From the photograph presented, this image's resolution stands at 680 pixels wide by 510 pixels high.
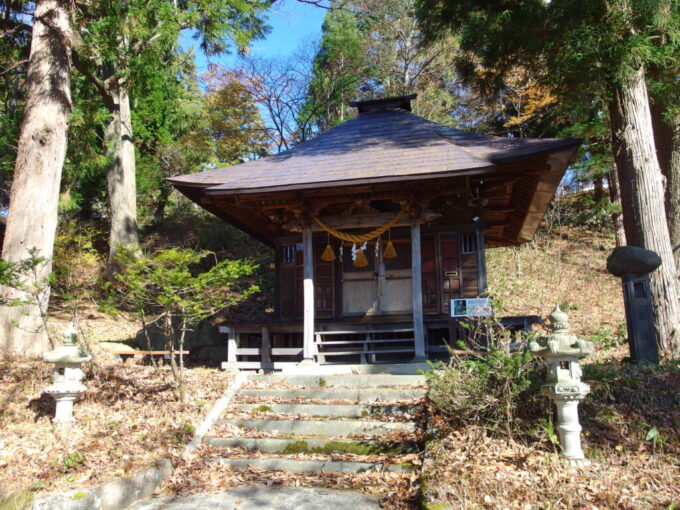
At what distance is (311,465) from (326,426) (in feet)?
2.49

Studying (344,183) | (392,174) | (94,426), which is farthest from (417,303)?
(94,426)

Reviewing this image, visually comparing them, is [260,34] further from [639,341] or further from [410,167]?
Result: [639,341]

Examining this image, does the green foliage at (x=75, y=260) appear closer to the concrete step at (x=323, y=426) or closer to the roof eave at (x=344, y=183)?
the roof eave at (x=344, y=183)

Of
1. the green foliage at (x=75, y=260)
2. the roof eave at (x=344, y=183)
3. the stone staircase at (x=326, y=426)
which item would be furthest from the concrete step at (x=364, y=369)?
the green foliage at (x=75, y=260)

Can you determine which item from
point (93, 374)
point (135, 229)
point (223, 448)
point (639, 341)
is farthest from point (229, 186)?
point (135, 229)

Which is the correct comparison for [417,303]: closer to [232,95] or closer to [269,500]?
[269,500]

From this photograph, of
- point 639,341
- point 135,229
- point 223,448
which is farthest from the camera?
point 135,229

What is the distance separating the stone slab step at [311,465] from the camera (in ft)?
16.6

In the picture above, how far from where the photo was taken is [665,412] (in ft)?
17.0

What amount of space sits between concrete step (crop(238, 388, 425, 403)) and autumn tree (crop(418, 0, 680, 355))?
4115mm

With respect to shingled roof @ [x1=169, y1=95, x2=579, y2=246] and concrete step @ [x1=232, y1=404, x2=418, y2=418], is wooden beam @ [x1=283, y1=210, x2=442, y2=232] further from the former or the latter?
concrete step @ [x1=232, y1=404, x2=418, y2=418]

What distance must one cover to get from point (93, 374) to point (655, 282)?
28.1ft

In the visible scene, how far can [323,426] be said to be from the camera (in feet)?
19.8

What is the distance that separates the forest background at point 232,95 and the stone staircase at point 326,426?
281 centimetres
